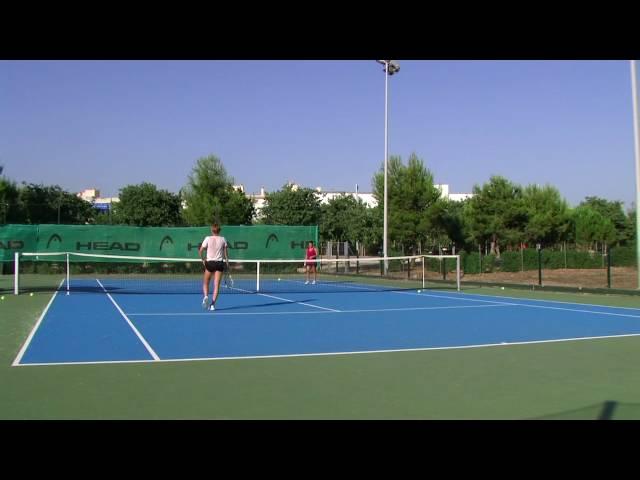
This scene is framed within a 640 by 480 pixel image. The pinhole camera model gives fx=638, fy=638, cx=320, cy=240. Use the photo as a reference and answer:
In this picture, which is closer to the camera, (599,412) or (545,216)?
(599,412)

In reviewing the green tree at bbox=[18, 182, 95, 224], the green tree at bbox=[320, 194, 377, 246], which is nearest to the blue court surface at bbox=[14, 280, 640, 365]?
the green tree at bbox=[320, 194, 377, 246]

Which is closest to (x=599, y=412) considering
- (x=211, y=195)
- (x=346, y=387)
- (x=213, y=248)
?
(x=346, y=387)

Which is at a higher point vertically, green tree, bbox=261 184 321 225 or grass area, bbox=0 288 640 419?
green tree, bbox=261 184 321 225

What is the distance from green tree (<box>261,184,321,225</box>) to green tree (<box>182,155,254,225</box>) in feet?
23.8

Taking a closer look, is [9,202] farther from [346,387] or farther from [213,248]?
[346,387]

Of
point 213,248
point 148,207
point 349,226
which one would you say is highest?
point 148,207

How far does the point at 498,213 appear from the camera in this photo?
45.6m

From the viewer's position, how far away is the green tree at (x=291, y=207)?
44500mm

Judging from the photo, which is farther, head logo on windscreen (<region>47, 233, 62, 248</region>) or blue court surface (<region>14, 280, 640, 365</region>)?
head logo on windscreen (<region>47, 233, 62, 248</region>)

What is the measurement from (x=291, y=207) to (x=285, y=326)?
3548 cm

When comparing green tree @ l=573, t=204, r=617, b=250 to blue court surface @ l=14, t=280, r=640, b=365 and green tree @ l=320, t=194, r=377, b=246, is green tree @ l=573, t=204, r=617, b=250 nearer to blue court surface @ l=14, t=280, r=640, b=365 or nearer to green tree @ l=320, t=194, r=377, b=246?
green tree @ l=320, t=194, r=377, b=246

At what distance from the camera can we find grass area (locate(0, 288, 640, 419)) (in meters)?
4.51
